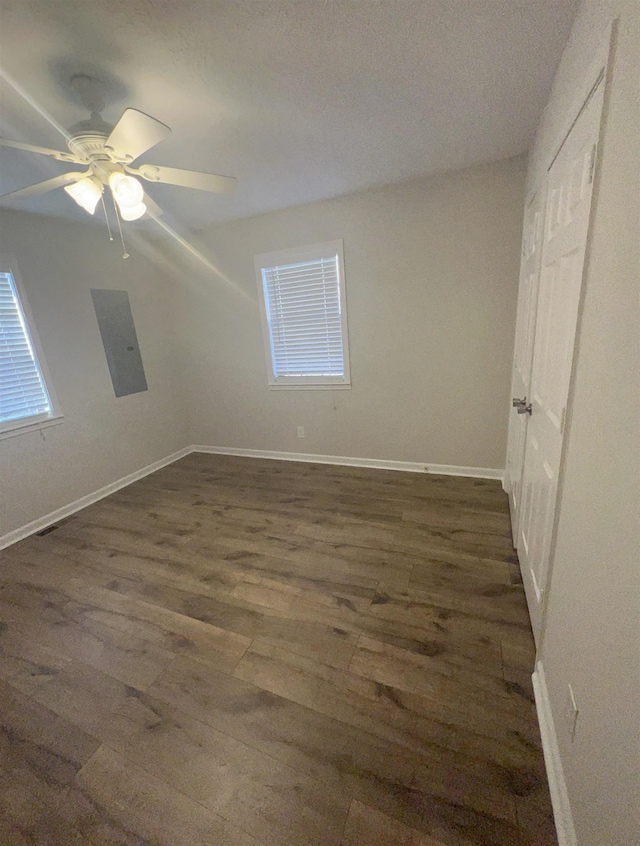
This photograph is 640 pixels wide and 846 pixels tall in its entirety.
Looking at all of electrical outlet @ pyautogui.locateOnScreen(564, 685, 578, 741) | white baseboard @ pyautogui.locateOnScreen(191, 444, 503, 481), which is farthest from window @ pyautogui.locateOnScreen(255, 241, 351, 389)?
electrical outlet @ pyautogui.locateOnScreen(564, 685, 578, 741)

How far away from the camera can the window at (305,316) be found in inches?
123

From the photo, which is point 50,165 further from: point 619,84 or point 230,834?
point 230,834

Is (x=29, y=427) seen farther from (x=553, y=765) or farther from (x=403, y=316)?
(x=553, y=765)

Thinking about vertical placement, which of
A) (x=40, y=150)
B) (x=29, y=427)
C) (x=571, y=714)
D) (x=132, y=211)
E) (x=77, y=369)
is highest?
(x=40, y=150)

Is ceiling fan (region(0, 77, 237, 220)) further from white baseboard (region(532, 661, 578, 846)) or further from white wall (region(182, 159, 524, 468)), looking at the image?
white baseboard (region(532, 661, 578, 846))

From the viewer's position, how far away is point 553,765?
3.50 feet

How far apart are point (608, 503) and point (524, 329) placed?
5.76ft

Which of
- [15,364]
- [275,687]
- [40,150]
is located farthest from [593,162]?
[15,364]

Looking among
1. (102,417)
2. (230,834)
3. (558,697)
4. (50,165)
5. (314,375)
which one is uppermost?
(50,165)

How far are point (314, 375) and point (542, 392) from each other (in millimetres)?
2277

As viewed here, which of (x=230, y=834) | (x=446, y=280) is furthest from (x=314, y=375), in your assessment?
(x=230, y=834)

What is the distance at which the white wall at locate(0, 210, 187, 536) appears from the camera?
8.84 ft

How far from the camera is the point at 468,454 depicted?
10.1 feet

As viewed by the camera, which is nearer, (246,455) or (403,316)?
(403,316)
